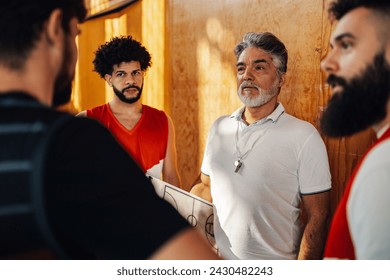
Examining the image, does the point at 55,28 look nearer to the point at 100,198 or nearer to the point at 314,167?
the point at 100,198

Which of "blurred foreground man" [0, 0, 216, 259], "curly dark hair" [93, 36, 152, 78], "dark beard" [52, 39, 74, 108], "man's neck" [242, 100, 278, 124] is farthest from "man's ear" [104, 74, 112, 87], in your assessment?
"blurred foreground man" [0, 0, 216, 259]

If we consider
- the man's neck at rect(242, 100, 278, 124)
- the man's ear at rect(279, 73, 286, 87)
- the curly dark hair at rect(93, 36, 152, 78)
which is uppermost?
the curly dark hair at rect(93, 36, 152, 78)

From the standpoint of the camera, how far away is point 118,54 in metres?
0.95

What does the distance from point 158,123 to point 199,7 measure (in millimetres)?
272

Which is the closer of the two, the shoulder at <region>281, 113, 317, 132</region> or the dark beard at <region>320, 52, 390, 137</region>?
the dark beard at <region>320, 52, 390, 137</region>

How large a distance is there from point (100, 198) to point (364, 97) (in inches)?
17.1

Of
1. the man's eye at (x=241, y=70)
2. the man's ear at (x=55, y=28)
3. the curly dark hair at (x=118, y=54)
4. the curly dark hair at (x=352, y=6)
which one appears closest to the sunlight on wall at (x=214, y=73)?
the man's eye at (x=241, y=70)

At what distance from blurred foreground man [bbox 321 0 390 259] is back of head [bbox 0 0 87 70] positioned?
16.9 inches

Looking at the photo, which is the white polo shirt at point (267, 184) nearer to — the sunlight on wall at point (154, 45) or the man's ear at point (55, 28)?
the sunlight on wall at point (154, 45)

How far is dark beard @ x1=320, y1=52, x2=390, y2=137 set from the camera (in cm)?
64

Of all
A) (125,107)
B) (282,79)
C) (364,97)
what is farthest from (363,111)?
(125,107)

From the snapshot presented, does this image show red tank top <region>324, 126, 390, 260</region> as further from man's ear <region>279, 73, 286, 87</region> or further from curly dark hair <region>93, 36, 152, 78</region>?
curly dark hair <region>93, 36, 152, 78</region>

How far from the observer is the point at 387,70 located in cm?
64
